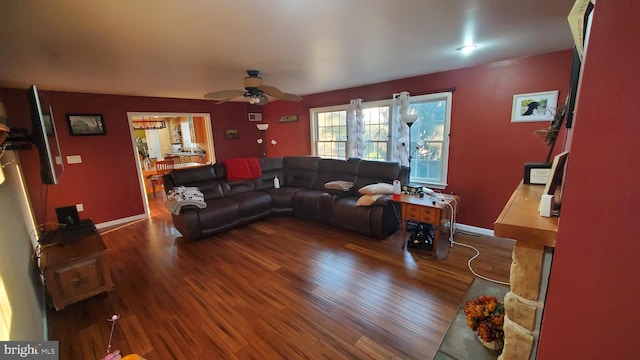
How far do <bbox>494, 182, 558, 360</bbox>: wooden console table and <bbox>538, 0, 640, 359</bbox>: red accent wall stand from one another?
116 mm

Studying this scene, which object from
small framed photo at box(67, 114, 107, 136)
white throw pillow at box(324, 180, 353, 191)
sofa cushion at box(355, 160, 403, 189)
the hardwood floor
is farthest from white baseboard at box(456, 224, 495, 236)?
small framed photo at box(67, 114, 107, 136)

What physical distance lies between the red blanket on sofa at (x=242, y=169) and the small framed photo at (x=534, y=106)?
13.1ft

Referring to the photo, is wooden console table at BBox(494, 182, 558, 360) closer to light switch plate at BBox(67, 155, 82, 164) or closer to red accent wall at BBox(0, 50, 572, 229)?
red accent wall at BBox(0, 50, 572, 229)

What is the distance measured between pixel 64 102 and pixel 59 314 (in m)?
3.36

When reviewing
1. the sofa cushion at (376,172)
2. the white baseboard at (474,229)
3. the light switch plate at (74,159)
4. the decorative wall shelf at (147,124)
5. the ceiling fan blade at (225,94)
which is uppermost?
the decorative wall shelf at (147,124)

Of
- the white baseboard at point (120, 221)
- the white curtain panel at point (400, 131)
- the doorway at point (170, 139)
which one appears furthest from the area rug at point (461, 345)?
the doorway at point (170, 139)

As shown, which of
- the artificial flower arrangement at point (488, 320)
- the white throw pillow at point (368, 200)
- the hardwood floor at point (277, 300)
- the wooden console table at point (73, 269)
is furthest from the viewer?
the white throw pillow at point (368, 200)

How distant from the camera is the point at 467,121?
3383mm

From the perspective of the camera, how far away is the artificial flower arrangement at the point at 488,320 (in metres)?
1.46

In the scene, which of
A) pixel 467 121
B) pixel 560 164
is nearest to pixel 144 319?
pixel 560 164

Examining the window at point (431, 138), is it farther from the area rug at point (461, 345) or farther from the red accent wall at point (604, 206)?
the red accent wall at point (604, 206)

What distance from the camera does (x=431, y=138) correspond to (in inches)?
150

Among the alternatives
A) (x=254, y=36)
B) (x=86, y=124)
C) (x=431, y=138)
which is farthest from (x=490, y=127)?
(x=86, y=124)

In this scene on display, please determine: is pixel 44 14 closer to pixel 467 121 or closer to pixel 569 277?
pixel 569 277
